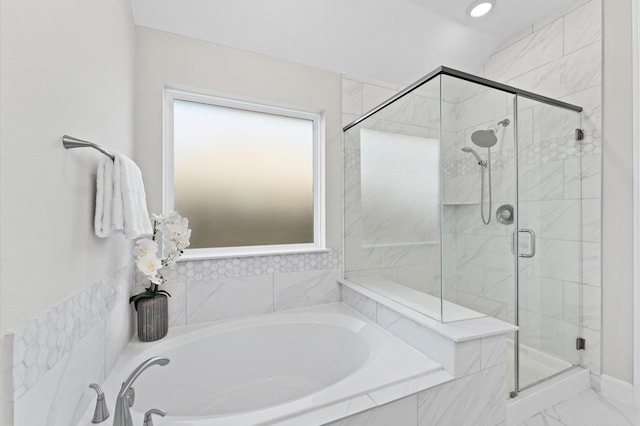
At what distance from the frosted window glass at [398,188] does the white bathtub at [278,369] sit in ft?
2.17

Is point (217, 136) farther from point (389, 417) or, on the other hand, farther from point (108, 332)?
point (389, 417)

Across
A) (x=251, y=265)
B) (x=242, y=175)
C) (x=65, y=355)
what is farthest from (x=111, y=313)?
(x=242, y=175)

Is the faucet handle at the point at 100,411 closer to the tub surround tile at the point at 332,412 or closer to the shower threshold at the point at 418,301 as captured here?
the tub surround tile at the point at 332,412

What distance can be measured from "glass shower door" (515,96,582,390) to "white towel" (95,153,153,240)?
2120 mm

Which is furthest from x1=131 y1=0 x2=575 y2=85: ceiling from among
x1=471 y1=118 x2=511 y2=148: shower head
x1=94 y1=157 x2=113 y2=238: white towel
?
x1=94 y1=157 x2=113 y2=238: white towel

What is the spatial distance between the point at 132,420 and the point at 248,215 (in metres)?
1.40

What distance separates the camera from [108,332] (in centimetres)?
121

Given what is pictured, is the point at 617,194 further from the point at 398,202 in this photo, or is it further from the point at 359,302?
the point at 359,302

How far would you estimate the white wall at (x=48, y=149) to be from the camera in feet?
1.86

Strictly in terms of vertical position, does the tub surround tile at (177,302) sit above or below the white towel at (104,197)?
below

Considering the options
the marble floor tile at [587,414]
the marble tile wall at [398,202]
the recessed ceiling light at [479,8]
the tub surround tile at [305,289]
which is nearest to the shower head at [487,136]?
the marble tile wall at [398,202]

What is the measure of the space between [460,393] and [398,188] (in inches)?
49.1

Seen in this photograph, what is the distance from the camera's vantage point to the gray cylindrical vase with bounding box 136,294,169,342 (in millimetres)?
1580

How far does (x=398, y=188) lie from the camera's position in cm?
202
